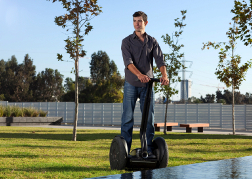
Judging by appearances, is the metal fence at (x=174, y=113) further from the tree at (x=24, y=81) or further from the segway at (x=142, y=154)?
the tree at (x=24, y=81)

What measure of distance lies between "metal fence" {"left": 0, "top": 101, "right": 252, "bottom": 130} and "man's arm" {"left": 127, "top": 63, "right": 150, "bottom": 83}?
69.8ft

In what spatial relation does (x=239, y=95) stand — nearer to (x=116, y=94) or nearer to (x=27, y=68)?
(x=116, y=94)

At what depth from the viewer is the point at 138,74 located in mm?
3969

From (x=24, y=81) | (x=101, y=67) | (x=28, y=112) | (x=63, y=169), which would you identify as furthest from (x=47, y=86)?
(x=63, y=169)

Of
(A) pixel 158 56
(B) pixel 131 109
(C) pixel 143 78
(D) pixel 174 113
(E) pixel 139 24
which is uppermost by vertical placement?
(E) pixel 139 24

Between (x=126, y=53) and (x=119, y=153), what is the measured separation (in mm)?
1313

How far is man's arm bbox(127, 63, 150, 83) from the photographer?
3.85m

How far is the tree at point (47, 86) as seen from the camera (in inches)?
2598

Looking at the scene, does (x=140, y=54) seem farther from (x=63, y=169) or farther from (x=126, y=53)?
(x=63, y=169)

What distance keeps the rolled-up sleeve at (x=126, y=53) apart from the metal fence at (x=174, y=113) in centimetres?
2107

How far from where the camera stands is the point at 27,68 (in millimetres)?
65375

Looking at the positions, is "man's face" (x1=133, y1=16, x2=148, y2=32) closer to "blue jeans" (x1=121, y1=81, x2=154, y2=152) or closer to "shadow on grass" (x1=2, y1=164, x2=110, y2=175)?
"blue jeans" (x1=121, y1=81, x2=154, y2=152)

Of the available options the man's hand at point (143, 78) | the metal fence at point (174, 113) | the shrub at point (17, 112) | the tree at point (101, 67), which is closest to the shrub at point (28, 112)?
the shrub at point (17, 112)

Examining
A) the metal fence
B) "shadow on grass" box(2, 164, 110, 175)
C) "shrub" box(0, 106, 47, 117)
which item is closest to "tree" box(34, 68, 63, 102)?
the metal fence
